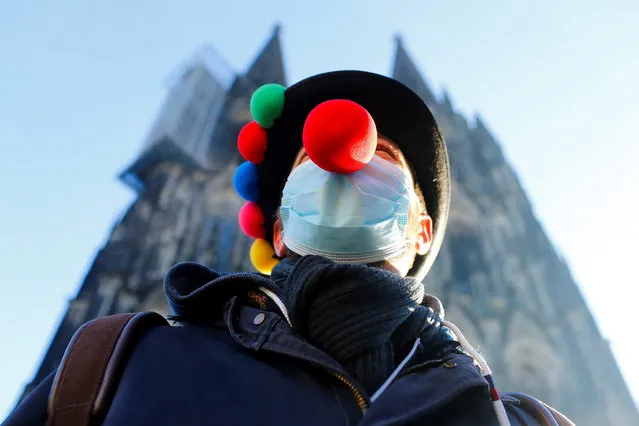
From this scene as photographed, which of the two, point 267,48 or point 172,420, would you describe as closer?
point 172,420

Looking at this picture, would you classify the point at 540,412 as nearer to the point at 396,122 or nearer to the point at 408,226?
the point at 408,226

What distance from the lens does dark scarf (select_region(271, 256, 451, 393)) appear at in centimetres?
123

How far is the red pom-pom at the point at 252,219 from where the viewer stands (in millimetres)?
2340

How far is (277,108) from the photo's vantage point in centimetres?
218

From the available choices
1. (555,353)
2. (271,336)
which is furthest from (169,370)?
(555,353)

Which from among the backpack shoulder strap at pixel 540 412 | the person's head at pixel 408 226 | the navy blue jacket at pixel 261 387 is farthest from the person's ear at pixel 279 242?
the backpack shoulder strap at pixel 540 412

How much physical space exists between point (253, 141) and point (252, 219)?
1.15ft

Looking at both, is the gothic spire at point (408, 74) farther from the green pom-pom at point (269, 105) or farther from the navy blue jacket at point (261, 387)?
the navy blue jacket at point (261, 387)

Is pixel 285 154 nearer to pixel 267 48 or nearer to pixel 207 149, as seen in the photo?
pixel 207 149

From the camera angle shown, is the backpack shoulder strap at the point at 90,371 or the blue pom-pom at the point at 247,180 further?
the blue pom-pom at the point at 247,180

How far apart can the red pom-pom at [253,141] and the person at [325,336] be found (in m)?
0.37

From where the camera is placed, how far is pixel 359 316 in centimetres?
127

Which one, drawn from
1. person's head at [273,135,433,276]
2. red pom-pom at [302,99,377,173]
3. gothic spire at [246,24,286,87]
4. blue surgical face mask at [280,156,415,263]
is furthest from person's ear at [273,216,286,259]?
gothic spire at [246,24,286,87]

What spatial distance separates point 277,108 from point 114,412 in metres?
1.40
